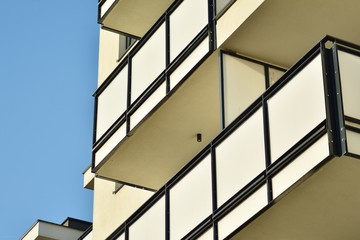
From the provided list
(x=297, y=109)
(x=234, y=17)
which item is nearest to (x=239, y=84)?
(x=234, y=17)

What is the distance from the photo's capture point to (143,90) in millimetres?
19969

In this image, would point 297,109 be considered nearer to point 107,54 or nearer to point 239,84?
point 239,84

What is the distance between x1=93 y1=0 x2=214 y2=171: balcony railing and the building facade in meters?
0.02

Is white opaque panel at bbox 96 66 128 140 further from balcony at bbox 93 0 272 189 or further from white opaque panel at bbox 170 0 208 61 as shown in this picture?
white opaque panel at bbox 170 0 208 61

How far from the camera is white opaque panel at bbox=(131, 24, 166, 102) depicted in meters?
19.6

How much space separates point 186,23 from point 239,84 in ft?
5.73

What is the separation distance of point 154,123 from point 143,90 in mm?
583

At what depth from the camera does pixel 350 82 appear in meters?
14.2

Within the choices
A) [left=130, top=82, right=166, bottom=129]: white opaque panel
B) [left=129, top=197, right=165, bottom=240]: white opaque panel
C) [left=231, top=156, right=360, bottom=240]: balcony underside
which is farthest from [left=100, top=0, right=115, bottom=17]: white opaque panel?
[left=231, top=156, right=360, bottom=240]: balcony underside

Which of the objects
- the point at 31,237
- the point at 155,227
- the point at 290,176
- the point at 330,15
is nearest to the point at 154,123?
the point at 155,227

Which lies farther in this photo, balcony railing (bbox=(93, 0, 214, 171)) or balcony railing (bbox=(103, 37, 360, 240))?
balcony railing (bbox=(93, 0, 214, 171))

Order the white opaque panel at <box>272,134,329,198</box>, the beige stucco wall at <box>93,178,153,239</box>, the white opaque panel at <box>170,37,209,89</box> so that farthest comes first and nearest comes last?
the beige stucco wall at <box>93,178,153,239</box>
the white opaque panel at <box>170,37,209,89</box>
the white opaque panel at <box>272,134,329,198</box>

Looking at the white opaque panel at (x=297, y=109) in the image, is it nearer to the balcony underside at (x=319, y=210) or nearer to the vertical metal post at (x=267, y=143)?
the vertical metal post at (x=267, y=143)

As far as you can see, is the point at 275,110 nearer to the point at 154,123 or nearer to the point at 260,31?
the point at 260,31
